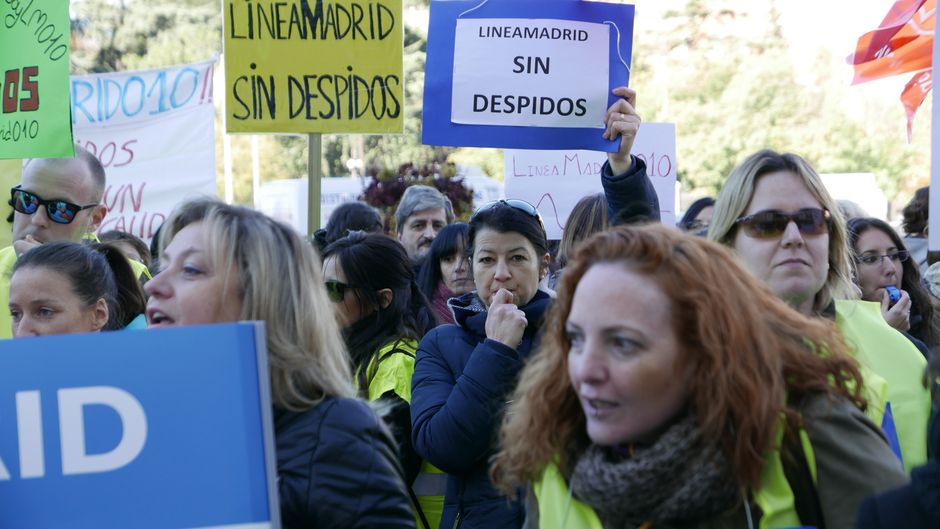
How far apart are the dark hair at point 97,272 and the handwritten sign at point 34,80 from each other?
0.80 m

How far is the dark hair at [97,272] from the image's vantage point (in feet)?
13.2

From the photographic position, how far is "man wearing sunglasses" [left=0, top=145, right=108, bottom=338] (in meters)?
4.80

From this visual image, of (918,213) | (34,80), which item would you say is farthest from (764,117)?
(34,80)

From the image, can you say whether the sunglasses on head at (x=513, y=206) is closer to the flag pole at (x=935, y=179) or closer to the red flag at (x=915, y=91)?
the flag pole at (x=935, y=179)

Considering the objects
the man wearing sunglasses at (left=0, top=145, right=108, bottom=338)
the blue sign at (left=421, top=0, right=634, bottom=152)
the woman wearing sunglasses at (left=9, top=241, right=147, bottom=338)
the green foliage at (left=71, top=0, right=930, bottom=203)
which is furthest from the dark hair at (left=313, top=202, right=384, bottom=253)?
the green foliage at (left=71, top=0, right=930, bottom=203)

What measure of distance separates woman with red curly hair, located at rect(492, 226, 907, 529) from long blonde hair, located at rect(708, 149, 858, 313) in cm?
81

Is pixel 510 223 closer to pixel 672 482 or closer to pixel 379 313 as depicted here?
pixel 379 313

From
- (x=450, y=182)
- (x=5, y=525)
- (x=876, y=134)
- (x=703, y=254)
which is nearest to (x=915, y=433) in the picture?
(x=703, y=254)

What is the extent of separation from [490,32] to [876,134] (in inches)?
1307

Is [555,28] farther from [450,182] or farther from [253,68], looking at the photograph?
[450,182]

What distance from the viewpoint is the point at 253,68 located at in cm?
556

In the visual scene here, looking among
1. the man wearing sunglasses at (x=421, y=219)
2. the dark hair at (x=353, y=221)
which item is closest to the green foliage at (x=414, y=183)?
the man wearing sunglasses at (x=421, y=219)

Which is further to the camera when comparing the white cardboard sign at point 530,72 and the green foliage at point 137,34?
the green foliage at point 137,34

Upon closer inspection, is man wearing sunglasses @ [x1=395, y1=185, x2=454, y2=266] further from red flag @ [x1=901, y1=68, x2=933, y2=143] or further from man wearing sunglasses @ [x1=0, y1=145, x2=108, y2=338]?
red flag @ [x1=901, y1=68, x2=933, y2=143]
